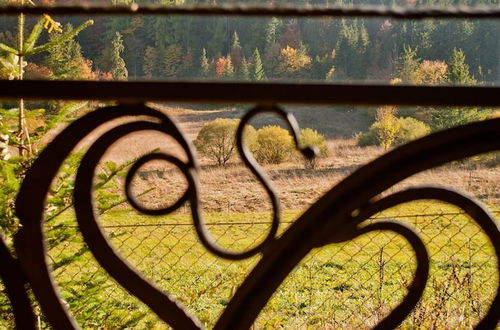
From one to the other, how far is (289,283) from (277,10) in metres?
4.51

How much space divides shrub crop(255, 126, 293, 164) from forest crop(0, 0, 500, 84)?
0.66 meters

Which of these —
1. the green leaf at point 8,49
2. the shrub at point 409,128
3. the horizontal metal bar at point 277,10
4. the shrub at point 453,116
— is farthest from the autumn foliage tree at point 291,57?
the horizontal metal bar at point 277,10

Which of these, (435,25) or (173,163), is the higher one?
(435,25)

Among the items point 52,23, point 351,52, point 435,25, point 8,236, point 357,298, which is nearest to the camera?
point 8,236

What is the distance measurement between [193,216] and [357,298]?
4.65 m

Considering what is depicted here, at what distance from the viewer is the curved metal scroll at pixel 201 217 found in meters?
0.53

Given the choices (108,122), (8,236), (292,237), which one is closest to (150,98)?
(108,122)

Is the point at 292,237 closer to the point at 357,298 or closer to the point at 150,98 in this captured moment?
the point at 150,98

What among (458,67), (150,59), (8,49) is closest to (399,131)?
(458,67)

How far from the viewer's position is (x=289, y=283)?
16.1ft

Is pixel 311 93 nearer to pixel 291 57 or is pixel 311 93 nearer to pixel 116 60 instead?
pixel 116 60

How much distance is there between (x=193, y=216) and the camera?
1.86 feet

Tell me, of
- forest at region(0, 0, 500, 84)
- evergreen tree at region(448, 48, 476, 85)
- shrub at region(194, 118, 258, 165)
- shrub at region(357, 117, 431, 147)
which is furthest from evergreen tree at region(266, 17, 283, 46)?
shrub at region(357, 117, 431, 147)

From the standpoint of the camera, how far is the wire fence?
2.60m
